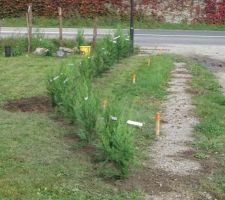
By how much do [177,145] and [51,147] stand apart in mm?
1880

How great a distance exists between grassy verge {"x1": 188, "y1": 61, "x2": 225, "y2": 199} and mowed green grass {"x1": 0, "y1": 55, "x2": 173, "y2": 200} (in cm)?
81

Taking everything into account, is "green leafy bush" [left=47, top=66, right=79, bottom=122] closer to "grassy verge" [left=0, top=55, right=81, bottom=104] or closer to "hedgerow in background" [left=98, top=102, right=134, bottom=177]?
"grassy verge" [left=0, top=55, right=81, bottom=104]

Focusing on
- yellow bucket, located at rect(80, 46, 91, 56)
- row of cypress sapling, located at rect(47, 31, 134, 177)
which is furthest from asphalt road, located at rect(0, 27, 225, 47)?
row of cypress sapling, located at rect(47, 31, 134, 177)

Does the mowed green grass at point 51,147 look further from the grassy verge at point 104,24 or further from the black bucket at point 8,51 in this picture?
the grassy verge at point 104,24

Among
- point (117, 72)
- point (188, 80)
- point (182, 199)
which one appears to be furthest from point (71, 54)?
point (182, 199)

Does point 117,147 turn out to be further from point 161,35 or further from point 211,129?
point 161,35

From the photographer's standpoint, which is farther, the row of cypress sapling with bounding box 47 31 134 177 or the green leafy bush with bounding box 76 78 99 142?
the green leafy bush with bounding box 76 78 99 142

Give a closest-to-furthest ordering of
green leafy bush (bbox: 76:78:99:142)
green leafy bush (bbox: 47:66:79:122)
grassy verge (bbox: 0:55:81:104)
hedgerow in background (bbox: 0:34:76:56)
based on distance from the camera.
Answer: green leafy bush (bbox: 76:78:99:142)
green leafy bush (bbox: 47:66:79:122)
grassy verge (bbox: 0:55:81:104)
hedgerow in background (bbox: 0:34:76:56)

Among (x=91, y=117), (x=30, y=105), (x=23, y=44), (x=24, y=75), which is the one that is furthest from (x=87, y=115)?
(x=23, y=44)

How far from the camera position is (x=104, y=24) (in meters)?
29.8

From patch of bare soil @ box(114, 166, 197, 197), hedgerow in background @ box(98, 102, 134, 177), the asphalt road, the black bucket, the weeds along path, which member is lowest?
the asphalt road

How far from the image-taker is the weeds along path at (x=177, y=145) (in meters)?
6.46

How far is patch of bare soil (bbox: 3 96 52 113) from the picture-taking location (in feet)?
32.6

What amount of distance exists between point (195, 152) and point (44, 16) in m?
24.1
